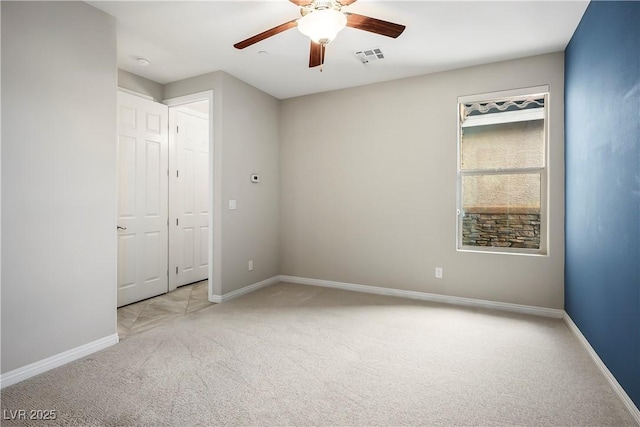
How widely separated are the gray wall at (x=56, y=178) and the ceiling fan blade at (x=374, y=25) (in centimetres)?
194

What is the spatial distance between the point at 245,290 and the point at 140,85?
2.78 meters

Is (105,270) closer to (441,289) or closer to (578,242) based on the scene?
(441,289)

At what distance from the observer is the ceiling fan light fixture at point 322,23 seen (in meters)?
2.09

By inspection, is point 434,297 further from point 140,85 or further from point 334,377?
point 140,85

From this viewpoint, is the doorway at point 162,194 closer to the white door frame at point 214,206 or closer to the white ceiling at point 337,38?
the white door frame at point 214,206

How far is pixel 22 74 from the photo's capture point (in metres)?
2.14

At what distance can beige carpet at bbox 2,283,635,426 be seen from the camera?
182 cm

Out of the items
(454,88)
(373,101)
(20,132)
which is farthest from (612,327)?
(20,132)

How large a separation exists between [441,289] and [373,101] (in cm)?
246

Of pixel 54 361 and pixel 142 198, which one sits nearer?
pixel 54 361

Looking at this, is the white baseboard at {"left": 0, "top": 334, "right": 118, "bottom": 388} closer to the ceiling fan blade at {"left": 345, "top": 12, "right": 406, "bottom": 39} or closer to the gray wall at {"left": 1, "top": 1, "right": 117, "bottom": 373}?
the gray wall at {"left": 1, "top": 1, "right": 117, "bottom": 373}

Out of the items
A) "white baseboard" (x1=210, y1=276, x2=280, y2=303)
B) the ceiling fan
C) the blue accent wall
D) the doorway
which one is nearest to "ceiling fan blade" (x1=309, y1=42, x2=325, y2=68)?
the ceiling fan


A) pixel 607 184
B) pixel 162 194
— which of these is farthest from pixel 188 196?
pixel 607 184

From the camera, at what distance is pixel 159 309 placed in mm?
3658
